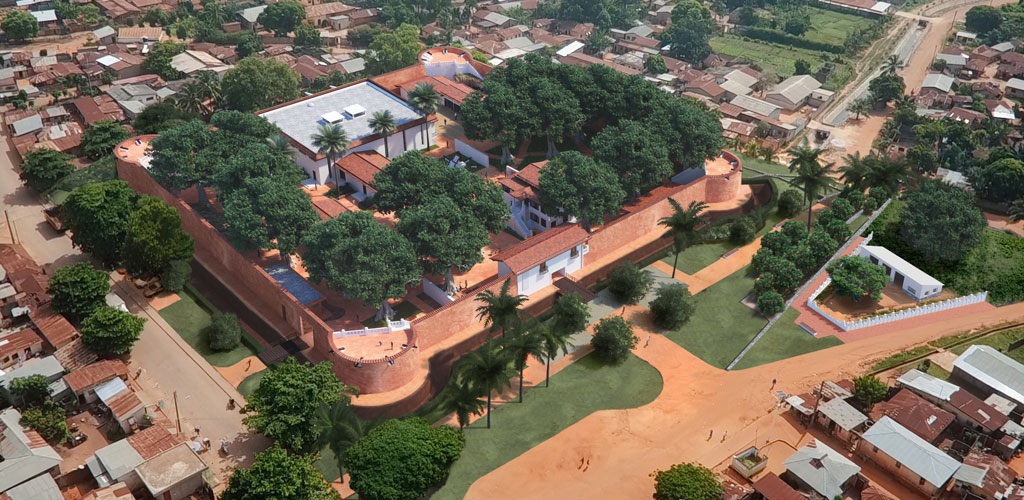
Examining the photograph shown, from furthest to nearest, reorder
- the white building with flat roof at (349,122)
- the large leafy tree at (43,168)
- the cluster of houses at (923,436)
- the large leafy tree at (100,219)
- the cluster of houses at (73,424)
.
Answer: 1. the white building with flat roof at (349,122)
2. the large leafy tree at (43,168)
3. the large leafy tree at (100,219)
4. the cluster of houses at (73,424)
5. the cluster of houses at (923,436)

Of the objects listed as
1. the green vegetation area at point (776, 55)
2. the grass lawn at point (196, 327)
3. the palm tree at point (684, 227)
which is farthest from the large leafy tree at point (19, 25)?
the green vegetation area at point (776, 55)

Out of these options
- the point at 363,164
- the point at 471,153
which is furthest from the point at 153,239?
the point at 471,153

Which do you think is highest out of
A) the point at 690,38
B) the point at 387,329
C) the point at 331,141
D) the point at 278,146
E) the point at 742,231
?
the point at 278,146

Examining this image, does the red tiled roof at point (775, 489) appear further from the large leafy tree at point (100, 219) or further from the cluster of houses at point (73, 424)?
the large leafy tree at point (100, 219)

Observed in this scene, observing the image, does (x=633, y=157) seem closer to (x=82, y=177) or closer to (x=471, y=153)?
(x=471, y=153)

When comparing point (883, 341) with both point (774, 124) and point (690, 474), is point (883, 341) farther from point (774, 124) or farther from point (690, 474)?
point (774, 124)

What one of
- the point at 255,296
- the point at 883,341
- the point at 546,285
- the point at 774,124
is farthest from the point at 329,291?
the point at 774,124

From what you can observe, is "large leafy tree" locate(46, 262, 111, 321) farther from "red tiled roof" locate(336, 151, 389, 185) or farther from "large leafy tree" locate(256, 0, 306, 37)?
"large leafy tree" locate(256, 0, 306, 37)
